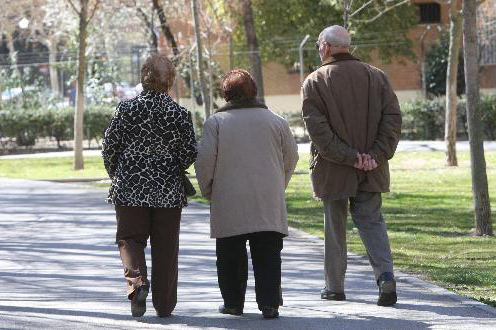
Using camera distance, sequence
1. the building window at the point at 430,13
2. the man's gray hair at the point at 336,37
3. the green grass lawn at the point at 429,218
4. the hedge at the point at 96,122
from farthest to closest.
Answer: the building window at the point at 430,13, the hedge at the point at 96,122, the green grass lawn at the point at 429,218, the man's gray hair at the point at 336,37

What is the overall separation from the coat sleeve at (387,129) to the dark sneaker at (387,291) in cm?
78

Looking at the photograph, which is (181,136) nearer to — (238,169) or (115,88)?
Answer: (238,169)

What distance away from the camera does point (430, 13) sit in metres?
51.3

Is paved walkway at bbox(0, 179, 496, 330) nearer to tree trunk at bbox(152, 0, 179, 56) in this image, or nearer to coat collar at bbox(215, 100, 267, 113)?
coat collar at bbox(215, 100, 267, 113)

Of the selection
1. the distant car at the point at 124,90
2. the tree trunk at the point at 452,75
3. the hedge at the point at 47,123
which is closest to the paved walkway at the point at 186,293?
the tree trunk at the point at 452,75

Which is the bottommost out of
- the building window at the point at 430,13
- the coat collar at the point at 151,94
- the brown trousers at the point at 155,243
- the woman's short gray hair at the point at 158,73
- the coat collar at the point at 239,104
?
the brown trousers at the point at 155,243

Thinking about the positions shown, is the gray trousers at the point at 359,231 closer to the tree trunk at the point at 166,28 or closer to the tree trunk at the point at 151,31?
the tree trunk at the point at 166,28

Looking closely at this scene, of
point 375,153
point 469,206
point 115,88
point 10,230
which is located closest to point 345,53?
point 375,153

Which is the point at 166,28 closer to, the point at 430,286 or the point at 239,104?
the point at 430,286

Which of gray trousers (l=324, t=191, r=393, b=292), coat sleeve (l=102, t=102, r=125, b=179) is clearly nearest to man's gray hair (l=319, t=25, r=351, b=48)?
gray trousers (l=324, t=191, r=393, b=292)

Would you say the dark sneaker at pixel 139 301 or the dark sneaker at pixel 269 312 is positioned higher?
the dark sneaker at pixel 139 301

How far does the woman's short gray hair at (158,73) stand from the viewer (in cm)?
821

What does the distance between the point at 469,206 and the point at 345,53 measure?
8835mm

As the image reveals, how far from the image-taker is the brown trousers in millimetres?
8234
